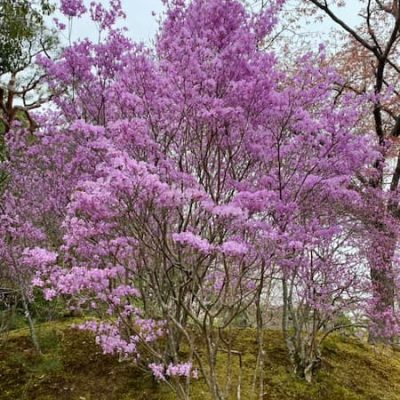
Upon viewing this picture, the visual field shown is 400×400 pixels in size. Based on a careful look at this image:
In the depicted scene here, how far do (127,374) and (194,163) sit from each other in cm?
341

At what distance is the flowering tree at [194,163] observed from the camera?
13.8 ft

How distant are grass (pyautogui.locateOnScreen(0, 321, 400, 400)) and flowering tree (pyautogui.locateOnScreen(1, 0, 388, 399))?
1.17 m

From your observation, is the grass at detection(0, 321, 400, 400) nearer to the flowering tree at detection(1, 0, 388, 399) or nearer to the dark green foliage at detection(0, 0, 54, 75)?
the flowering tree at detection(1, 0, 388, 399)

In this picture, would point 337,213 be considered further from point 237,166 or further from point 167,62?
point 167,62

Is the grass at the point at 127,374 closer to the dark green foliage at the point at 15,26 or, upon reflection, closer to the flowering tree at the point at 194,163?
the flowering tree at the point at 194,163

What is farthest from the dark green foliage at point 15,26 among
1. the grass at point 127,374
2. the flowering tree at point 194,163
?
the grass at point 127,374

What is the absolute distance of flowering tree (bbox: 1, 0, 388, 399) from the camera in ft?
13.8

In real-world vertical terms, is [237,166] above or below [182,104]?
below

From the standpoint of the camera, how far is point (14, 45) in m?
8.61

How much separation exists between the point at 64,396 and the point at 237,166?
3.95 metres

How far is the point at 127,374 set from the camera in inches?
261

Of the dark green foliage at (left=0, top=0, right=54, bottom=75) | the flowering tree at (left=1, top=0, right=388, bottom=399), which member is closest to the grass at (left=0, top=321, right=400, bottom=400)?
the flowering tree at (left=1, top=0, right=388, bottom=399)

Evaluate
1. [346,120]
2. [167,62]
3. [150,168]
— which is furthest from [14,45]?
[346,120]

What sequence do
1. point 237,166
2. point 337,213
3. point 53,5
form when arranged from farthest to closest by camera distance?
point 53,5 < point 337,213 < point 237,166
